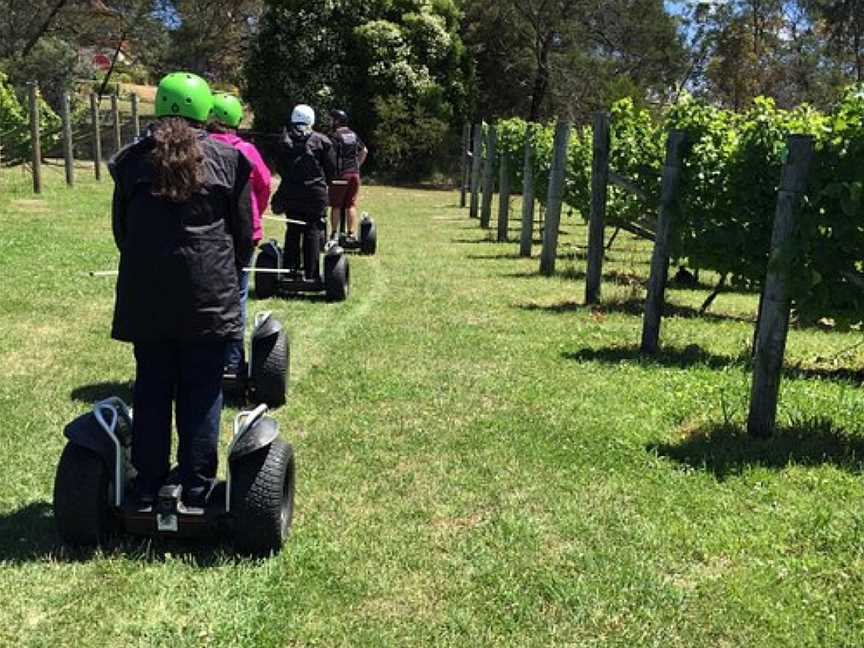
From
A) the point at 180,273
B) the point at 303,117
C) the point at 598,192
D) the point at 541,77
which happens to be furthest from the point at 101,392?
the point at 541,77

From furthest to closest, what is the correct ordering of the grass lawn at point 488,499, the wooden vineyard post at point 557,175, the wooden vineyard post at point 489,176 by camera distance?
the wooden vineyard post at point 489,176, the wooden vineyard post at point 557,175, the grass lawn at point 488,499

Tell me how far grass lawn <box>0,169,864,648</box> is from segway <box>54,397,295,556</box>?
0.11m

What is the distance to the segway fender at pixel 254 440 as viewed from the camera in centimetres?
419

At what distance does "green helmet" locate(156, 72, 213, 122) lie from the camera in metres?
4.11

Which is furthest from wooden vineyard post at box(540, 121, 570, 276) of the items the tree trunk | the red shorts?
the tree trunk

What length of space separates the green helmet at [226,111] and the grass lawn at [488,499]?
180 cm

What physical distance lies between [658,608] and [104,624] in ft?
6.76

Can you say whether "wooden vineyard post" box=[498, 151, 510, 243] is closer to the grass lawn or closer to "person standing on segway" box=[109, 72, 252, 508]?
the grass lawn

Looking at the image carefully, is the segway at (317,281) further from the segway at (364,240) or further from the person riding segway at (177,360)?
the person riding segway at (177,360)

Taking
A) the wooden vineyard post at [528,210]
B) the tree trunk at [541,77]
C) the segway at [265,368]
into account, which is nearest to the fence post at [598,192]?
the wooden vineyard post at [528,210]

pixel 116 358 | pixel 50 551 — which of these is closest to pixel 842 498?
pixel 50 551

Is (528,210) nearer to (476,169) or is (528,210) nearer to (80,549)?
(476,169)

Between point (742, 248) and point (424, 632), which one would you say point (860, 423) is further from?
point (424, 632)

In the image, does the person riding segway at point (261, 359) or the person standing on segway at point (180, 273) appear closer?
the person standing on segway at point (180, 273)
